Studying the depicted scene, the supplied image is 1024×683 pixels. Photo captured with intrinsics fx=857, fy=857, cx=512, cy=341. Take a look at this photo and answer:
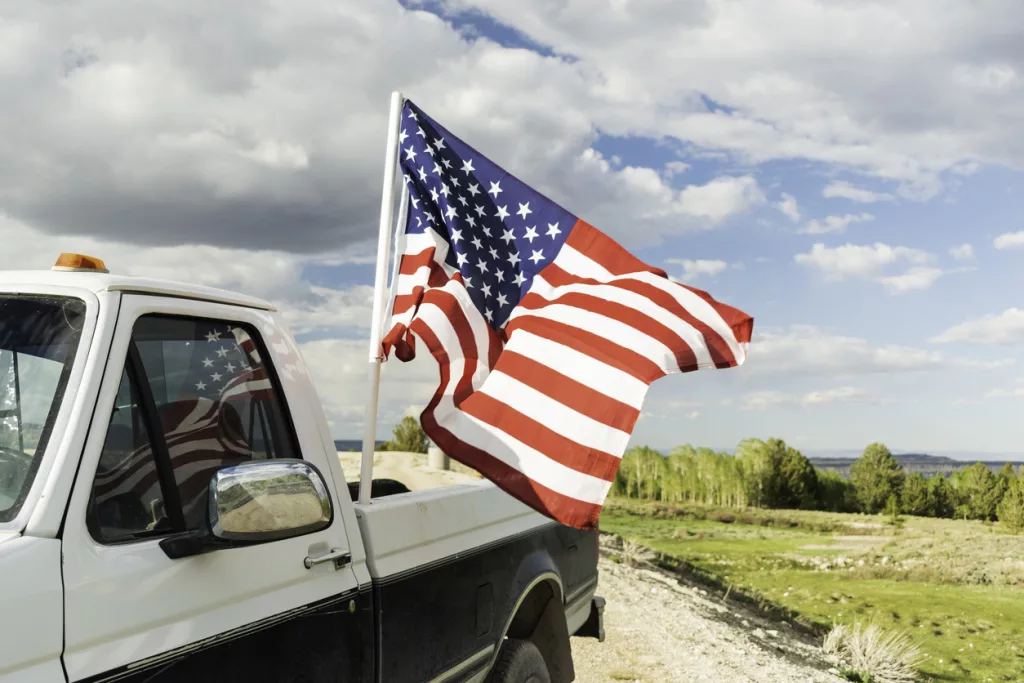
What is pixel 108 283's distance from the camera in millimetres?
2199

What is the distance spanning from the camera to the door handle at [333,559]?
8.18 feet

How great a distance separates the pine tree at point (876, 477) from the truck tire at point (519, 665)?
3122 centimetres

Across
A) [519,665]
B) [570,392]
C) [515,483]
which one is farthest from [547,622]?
[570,392]

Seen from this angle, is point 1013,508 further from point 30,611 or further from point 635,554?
point 30,611

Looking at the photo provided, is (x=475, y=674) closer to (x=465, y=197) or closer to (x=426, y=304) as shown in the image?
(x=426, y=304)

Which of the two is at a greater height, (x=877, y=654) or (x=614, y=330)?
(x=614, y=330)

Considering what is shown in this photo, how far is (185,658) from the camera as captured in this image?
2029mm

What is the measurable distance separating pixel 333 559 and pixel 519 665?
4.73ft

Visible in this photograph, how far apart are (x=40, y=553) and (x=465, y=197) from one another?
3288 mm

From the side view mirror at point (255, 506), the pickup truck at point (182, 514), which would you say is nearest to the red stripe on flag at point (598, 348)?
the pickup truck at point (182, 514)

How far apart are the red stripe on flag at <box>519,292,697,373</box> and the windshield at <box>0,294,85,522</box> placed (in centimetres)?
258

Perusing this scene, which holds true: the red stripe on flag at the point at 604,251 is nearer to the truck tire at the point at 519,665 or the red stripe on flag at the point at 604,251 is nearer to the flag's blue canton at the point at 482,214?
the flag's blue canton at the point at 482,214

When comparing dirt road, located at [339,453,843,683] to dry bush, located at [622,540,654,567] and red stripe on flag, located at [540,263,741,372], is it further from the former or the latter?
dry bush, located at [622,540,654,567]

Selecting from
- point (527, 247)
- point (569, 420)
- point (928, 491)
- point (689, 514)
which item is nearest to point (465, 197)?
point (527, 247)
